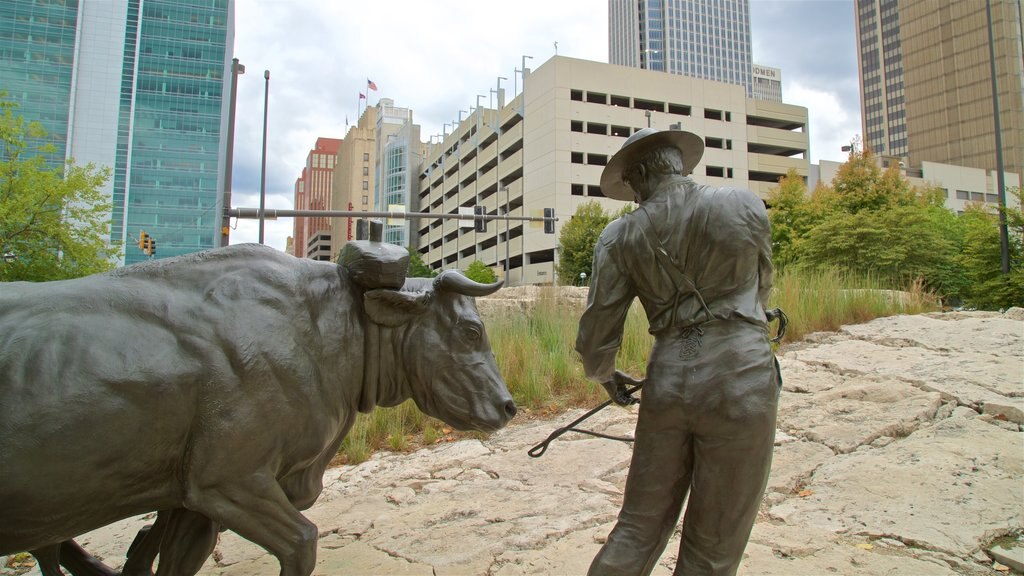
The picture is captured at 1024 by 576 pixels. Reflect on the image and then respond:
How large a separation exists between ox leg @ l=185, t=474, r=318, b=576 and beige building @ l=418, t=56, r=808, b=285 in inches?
1735

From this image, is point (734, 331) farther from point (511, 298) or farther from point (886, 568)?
point (511, 298)

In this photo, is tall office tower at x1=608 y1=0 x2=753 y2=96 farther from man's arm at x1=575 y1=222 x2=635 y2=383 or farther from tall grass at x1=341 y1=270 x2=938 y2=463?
man's arm at x1=575 y1=222 x2=635 y2=383

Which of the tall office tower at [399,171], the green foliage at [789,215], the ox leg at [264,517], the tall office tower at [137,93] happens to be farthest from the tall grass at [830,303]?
the tall office tower at [399,171]

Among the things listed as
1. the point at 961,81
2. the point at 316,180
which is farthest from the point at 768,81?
the point at 316,180

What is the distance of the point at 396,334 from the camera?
306 cm

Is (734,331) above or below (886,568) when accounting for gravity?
above

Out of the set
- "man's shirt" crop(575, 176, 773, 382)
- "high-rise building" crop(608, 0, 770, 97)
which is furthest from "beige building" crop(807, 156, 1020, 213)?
"high-rise building" crop(608, 0, 770, 97)

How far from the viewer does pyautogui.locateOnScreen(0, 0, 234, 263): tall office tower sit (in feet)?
217

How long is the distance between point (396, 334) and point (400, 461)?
4.46 m

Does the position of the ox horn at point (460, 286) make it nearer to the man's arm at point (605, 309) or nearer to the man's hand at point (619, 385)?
the man's arm at point (605, 309)

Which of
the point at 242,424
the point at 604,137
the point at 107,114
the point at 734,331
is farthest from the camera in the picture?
the point at 107,114

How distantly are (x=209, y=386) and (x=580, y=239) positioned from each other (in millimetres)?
40101

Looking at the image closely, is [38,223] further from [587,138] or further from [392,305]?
[587,138]

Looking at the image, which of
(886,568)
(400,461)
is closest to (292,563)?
(886,568)
